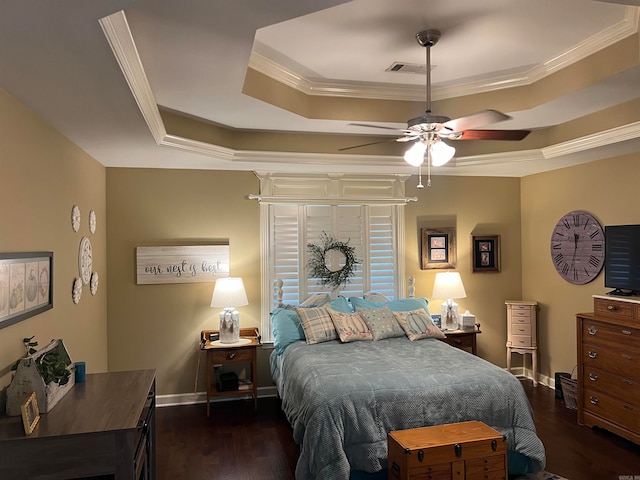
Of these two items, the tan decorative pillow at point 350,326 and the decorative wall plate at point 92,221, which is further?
the tan decorative pillow at point 350,326

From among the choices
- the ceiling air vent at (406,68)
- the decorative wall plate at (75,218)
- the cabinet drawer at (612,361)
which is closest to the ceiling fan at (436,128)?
the ceiling air vent at (406,68)

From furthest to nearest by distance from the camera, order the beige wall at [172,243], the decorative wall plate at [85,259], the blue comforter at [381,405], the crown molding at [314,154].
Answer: the beige wall at [172,243] → the decorative wall plate at [85,259] → the blue comforter at [381,405] → the crown molding at [314,154]

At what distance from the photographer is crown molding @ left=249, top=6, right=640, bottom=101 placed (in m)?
2.92

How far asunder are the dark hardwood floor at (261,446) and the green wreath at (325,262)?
4.68 ft

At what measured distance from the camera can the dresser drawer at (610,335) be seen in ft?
12.3

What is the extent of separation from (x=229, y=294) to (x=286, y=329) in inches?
25.5

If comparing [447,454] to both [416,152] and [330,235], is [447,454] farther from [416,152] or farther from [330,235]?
[330,235]

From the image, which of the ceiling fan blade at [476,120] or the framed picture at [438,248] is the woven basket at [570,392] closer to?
the framed picture at [438,248]

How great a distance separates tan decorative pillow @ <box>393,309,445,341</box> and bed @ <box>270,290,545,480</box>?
2.35 ft

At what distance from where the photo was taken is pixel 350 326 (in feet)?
14.6

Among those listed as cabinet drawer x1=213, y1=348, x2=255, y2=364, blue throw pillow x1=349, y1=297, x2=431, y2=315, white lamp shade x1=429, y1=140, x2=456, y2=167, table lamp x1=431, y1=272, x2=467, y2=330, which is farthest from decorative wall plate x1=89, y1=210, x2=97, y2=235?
table lamp x1=431, y1=272, x2=467, y2=330

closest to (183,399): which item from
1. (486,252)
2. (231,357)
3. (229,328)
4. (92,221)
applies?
(231,357)

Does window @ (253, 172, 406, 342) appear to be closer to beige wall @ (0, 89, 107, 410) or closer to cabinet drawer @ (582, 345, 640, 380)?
beige wall @ (0, 89, 107, 410)

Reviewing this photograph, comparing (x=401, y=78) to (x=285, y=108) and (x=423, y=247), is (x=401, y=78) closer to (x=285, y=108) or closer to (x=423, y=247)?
(x=285, y=108)
